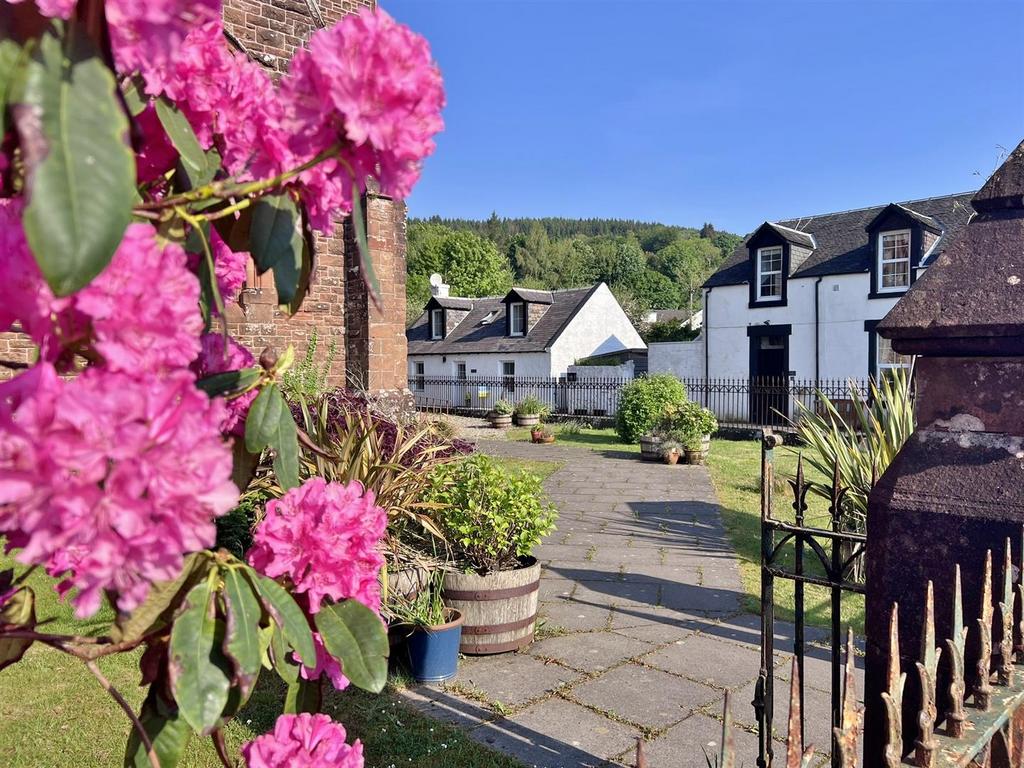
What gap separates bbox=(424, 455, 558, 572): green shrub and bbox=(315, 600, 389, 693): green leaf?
131 inches

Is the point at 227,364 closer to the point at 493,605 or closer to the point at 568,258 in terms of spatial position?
the point at 493,605

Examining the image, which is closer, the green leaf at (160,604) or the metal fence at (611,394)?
the green leaf at (160,604)

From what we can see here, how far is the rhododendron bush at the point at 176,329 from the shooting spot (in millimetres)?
556

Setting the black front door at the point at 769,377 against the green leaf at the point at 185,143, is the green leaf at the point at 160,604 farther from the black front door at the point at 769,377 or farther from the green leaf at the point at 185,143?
the black front door at the point at 769,377

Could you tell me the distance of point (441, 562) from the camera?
4430mm

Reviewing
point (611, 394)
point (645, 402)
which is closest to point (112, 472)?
point (645, 402)

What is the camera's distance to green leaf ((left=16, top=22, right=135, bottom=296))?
539 mm

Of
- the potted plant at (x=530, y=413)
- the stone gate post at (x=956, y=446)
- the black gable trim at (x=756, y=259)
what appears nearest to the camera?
the stone gate post at (x=956, y=446)

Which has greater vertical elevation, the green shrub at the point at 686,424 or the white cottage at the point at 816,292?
the white cottage at the point at 816,292

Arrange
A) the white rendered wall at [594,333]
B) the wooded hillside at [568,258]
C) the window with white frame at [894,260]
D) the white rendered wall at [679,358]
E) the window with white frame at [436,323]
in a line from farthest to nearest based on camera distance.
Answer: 1. the wooded hillside at [568,258]
2. the window with white frame at [436,323]
3. the white rendered wall at [594,333]
4. the white rendered wall at [679,358]
5. the window with white frame at [894,260]

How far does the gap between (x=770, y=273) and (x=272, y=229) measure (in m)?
22.6

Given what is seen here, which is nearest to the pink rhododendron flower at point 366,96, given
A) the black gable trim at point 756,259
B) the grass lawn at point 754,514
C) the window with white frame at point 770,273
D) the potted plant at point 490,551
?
the grass lawn at point 754,514

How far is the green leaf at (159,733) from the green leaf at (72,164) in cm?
63

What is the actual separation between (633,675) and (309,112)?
408 centimetres
